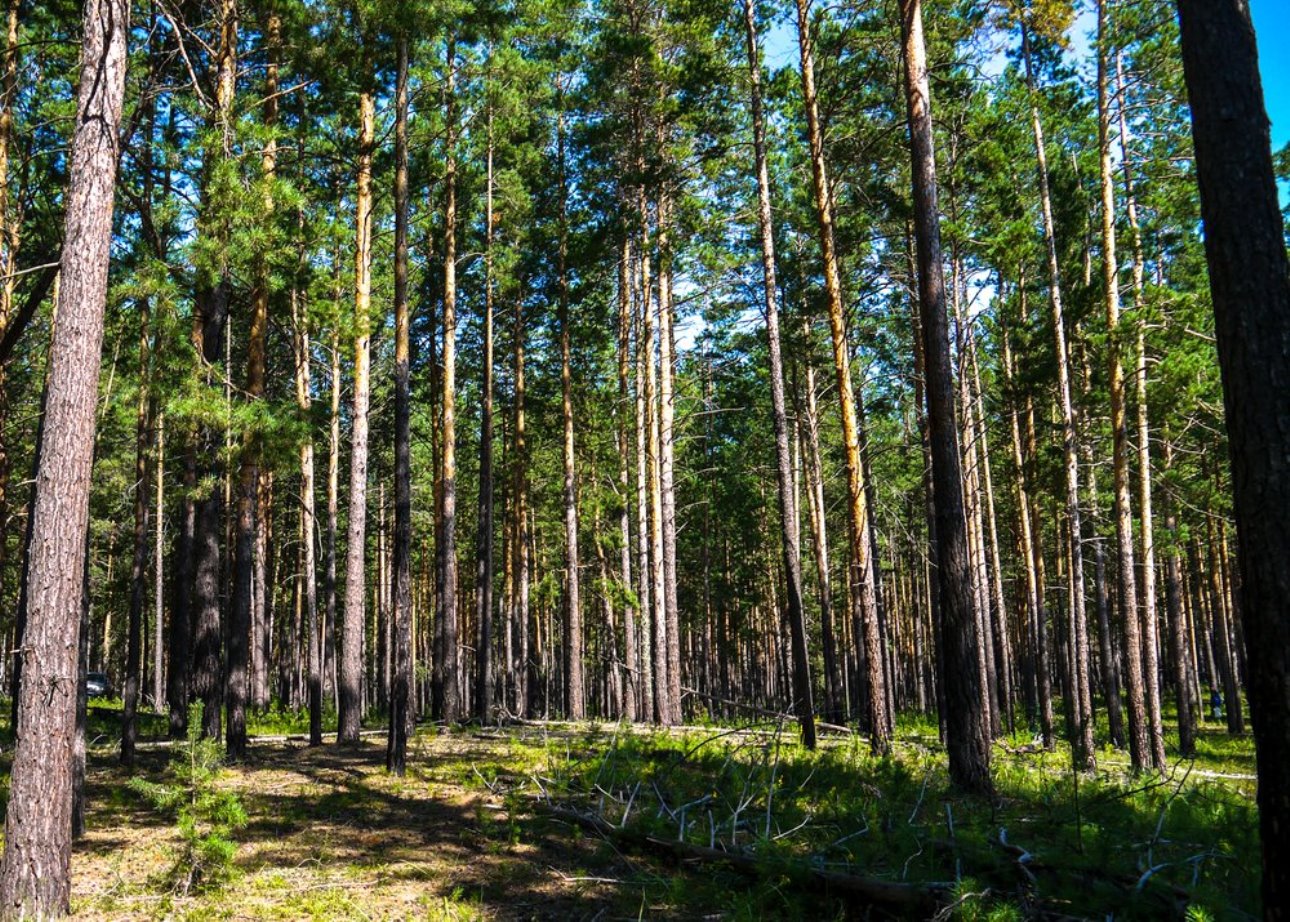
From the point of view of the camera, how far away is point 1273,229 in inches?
155

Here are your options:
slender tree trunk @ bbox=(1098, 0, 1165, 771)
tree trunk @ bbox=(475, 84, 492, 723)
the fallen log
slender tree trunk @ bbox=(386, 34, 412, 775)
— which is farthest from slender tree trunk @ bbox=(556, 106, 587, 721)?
the fallen log

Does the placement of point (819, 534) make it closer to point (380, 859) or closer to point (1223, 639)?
point (380, 859)

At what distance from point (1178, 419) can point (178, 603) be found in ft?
65.9

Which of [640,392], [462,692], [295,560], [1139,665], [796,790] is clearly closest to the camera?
[796,790]

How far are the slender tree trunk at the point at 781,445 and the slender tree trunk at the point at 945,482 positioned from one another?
11.6 ft

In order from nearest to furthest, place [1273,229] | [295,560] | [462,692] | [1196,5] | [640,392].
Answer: [1273,229] → [1196,5] → [640,392] → [295,560] → [462,692]

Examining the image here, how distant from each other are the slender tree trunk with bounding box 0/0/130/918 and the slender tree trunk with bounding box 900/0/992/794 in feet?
24.7

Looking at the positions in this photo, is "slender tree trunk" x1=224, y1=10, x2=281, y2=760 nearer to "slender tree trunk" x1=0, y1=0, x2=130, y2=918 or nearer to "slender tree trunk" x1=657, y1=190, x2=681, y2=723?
"slender tree trunk" x1=0, y1=0, x2=130, y2=918

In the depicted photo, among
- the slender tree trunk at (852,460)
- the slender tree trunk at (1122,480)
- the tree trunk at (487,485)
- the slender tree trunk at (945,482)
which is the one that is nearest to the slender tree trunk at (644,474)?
the tree trunk at (487,485)

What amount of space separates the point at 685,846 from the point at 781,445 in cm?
720

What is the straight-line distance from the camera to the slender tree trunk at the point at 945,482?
8.12 metres

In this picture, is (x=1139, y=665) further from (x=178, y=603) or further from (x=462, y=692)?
(x=462, y=692)

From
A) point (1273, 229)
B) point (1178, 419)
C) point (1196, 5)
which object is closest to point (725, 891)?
point (1273, 229)

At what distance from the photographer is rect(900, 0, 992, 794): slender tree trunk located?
8.12 metres
